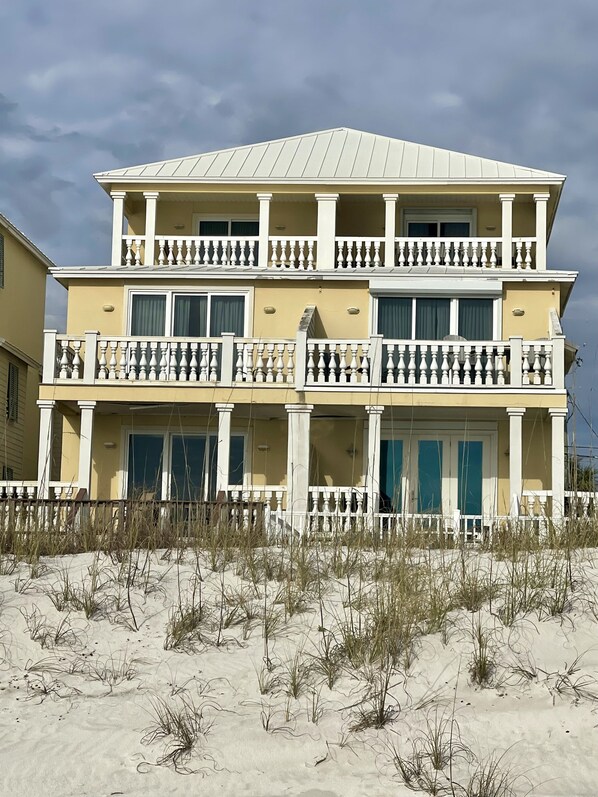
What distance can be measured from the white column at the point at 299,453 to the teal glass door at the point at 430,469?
316 cm

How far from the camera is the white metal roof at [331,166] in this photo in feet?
79.4

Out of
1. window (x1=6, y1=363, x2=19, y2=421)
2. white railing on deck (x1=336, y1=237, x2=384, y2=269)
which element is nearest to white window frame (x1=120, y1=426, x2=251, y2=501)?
white railing on deck (x1=336, y1=237, x2=384, y2=269)

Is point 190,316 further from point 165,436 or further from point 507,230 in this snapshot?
point 507,230

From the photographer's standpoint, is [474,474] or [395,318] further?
[395,318]

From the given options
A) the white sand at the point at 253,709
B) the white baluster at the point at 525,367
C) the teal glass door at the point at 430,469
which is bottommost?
the white sand at the point at 253,709

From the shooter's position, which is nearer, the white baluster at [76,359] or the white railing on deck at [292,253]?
the white baluster at [76,359]

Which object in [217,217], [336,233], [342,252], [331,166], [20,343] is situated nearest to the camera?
[342,252]

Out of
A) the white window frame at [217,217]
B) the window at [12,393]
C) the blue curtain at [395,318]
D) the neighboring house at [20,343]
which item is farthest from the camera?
the window at [12,393]

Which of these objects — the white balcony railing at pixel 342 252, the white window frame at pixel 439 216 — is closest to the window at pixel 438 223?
the white window frame at pixel 439 216

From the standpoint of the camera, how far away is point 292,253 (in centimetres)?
2375

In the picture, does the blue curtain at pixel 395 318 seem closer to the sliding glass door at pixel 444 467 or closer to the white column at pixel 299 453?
the sliding glass door at pixel 444 467

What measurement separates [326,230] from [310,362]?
4.59 m

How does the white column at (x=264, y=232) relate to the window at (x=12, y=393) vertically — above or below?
above

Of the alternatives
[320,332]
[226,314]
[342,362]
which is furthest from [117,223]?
[342,362]
